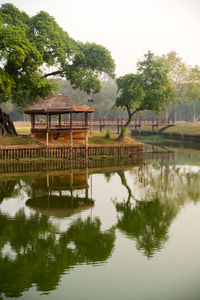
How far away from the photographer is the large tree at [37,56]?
32.5 m

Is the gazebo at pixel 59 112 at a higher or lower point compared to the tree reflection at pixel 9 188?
higher

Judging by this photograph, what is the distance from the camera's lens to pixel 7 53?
32.3m

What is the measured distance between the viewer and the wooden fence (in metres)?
32.3

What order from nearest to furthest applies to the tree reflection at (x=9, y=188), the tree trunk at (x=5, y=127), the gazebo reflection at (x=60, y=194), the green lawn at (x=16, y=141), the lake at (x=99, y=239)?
the lake at (x=99, y=239)
the gazebo reflection at (x=60, y=194)
the tree reflection at (x=9, y=188)
the green lawn at (x=16, y=141)
the tree trunk at (x=5, y=127)

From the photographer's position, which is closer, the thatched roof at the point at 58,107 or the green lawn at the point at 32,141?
the thatched roof at the point at 58,107

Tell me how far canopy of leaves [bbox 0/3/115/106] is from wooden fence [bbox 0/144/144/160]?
5.65 m

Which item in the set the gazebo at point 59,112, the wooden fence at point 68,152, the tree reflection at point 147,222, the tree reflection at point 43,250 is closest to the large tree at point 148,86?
the wooden fence at point 68,152

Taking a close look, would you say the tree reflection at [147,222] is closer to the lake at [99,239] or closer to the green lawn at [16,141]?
the lake at [99,239]

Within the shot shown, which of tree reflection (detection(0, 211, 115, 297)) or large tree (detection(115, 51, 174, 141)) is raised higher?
large tree (detection(115, 51, 174, 141))

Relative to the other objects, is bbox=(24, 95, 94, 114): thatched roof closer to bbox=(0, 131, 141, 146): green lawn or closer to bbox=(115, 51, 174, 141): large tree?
bbox=(0, 131, 141, 146): green lawn

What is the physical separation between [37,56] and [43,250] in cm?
2563

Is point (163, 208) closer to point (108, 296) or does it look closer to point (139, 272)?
point (139, 272)

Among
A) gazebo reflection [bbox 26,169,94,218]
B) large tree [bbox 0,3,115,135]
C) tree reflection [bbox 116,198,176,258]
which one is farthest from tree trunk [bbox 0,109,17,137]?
tree reflection [bbox 116,198,176,258]

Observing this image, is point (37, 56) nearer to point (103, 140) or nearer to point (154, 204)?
point (103, 140)
